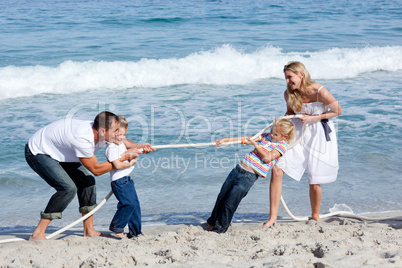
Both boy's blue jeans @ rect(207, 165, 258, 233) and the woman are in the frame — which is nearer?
boy's blue jeans @ rect(207, 165, 258, 233)

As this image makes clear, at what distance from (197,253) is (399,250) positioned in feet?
5.23

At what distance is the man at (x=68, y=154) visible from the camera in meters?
4.04

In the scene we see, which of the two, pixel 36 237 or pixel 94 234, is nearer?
pixel 36 237

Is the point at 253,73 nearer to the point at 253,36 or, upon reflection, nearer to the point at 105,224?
the point at 253,36

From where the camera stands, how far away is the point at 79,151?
404 centimetres

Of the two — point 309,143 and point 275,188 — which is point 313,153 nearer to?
point 309,143

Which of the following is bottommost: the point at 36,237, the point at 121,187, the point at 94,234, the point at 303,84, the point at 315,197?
the point at 94,234

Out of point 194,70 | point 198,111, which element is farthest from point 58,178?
point 194,70

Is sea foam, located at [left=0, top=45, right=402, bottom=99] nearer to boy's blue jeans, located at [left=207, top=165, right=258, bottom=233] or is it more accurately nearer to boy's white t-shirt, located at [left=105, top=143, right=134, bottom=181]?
boy's white t-shirt, located at [left=105, top=143, right=134, bottom=181]

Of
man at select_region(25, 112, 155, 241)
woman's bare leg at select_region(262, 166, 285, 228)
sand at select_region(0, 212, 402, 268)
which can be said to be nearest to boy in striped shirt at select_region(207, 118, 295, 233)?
woman's bare leg at select_region(262, 166, 285, 228)

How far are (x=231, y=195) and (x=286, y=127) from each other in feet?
2.85

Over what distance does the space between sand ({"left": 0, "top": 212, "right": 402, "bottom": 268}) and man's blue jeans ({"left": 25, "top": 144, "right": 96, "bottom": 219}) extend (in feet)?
1.08

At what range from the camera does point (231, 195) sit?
14.6ft

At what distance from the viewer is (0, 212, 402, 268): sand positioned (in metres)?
3.44
